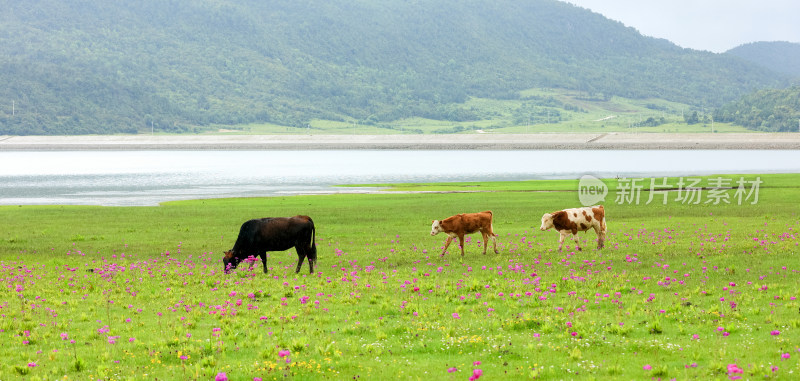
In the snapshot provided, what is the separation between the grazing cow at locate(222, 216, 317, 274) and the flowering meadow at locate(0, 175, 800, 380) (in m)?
0.56

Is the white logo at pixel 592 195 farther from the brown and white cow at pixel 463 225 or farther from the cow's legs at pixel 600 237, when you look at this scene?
the brown and white cow at pixel 463 225

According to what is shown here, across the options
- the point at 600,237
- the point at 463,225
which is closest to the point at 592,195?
the point at 600,237

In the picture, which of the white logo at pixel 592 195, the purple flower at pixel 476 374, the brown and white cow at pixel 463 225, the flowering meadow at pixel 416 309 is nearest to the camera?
the purple flower at pixel 476 374

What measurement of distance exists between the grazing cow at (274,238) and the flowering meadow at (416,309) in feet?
1.84

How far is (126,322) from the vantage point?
50.0ft

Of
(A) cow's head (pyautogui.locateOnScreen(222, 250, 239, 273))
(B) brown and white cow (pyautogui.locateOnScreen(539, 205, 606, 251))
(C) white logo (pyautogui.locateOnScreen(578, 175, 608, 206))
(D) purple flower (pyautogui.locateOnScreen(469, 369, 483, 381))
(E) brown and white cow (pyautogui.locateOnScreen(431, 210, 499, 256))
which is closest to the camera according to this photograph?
(D) purple flower (pyautogui.locateOnScreen(469, 369, 483, 381))

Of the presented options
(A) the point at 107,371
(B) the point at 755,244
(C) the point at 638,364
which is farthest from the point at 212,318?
(B) the point at 755,244

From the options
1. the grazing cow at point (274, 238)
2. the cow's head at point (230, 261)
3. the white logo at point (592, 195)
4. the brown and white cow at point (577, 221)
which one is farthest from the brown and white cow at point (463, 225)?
the white logo at point (592, 195)

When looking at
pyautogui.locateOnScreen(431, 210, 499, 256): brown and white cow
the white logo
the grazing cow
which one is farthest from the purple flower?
the white logo

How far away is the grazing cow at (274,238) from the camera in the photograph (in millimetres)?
21547

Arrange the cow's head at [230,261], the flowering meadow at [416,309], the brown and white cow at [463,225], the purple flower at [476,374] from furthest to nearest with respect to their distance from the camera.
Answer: the brown and white cow at [463,225] → the cow's head at [230,261] → the flowering meadow at [416,309] → the purple flower at [476,374]

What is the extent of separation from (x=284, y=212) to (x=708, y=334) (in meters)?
34.4

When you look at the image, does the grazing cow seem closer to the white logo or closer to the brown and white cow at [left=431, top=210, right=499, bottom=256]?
the brown and white cow at [left=431, top=210, right=499, bottom=256]

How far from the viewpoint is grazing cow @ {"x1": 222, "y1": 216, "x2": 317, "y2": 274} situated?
21547 millimetres
